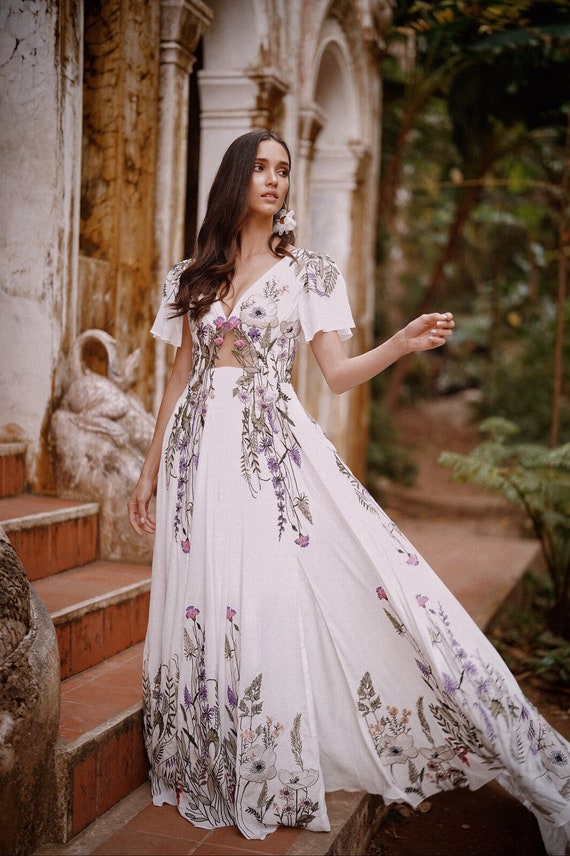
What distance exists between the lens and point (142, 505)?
290cm

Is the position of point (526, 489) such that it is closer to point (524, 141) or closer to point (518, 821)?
point (518, 821)

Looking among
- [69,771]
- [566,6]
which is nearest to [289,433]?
[69,771]

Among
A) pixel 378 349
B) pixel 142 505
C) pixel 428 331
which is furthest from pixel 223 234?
pixel 142 505

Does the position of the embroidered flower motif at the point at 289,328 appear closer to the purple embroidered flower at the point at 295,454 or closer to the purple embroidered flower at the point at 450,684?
the purple embroidered flower at the point at 295,454

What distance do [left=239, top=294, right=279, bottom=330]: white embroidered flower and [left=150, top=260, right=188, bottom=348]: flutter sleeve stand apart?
0.89ft

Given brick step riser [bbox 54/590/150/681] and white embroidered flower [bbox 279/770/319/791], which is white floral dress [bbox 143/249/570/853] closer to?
white embroidered flower [bbox 279/770/319/791]

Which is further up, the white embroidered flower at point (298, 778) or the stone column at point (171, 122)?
the stone column at point (171, 122)

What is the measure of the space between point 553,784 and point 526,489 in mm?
2667

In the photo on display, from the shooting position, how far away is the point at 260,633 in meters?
2.56

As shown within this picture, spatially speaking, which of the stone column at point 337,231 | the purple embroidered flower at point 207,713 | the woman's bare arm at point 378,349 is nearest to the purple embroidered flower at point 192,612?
the purple embroidered flower at point 207,713

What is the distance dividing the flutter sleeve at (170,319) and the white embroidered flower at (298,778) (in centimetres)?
137

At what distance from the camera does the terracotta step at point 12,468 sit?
152 inches

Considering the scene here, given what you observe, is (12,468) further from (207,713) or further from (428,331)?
(428,331)

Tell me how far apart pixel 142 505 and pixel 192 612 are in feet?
1.49
